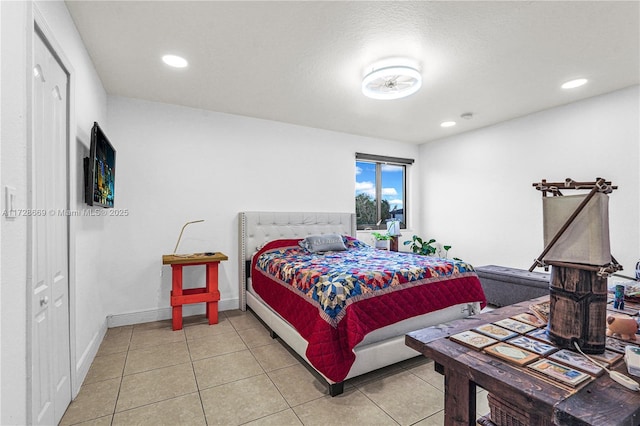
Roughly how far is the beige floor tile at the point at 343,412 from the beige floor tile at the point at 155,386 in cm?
84

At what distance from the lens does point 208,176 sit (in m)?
3.72

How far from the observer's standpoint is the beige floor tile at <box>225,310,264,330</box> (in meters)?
3.24

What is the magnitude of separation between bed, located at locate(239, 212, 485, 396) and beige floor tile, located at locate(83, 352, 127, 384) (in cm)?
124

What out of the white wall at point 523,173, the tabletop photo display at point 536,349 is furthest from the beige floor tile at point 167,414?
the white wall at point 523,173

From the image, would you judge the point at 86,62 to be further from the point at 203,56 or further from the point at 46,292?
the point at 46,292

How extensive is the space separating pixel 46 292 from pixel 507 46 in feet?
11.4

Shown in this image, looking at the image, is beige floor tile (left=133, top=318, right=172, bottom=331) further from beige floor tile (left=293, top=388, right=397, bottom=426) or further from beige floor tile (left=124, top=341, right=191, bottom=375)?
beige floor tile (left=293, top=388, right=397, bottom=426)

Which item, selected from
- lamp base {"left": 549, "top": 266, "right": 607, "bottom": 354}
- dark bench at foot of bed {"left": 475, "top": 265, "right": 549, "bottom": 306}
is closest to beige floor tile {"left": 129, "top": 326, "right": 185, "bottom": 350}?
lamp base {"left": 549, "top": 266, "right": 607, "bottom": 354}

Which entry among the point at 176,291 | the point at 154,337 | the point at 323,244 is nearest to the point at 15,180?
the point at 176,291

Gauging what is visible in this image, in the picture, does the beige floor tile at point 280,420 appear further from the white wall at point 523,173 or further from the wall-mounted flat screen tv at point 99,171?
the white wall at point 523,173

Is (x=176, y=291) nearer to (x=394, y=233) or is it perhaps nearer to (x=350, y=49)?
(x=350, y=49)

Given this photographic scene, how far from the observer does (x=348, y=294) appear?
207 cm

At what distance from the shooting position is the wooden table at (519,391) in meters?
0.63

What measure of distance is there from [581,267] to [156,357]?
2.94 m
